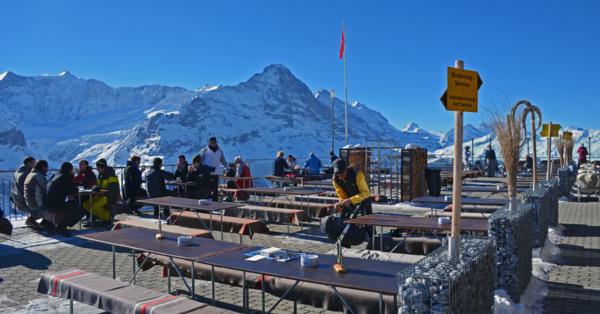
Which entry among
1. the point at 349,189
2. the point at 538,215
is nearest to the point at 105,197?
the point at 349,189

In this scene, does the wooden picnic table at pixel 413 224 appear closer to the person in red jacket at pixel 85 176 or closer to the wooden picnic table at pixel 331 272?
the wooden picnic table at pixel 331 272

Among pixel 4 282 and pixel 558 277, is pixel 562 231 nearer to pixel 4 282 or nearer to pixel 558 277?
pixel 558 277

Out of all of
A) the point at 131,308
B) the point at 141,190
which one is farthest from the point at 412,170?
the point at 131,308

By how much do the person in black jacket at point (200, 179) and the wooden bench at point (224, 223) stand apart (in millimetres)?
2189

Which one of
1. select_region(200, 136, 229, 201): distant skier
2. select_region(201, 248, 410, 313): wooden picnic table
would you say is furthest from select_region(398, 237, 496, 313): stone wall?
select_region(200, 136, 229, 201): distant skier

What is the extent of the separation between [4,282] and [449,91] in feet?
17.2

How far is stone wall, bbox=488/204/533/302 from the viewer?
482 cm

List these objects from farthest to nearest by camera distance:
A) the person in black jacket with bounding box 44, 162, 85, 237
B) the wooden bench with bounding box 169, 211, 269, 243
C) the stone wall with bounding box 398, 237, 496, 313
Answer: the person in black jacket with bounding box 44, 162, 85, 237 → the wooden bench with bounding box 169, 211, 269, 243 → the stone wall with bounding box 398, 237, 496, 313

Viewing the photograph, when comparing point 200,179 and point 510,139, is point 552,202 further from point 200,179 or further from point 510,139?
point 200,179

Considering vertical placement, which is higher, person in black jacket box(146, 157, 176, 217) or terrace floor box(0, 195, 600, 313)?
person in black jacket box(146, 157, 176, 217)

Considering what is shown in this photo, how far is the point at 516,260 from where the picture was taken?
15.9 ft

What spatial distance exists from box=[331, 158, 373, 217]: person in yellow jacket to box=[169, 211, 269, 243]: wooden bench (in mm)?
1580

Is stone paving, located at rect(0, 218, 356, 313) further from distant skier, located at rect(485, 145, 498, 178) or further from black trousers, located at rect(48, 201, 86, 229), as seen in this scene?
distant skier, located at rect(485, 145, 498, 178)

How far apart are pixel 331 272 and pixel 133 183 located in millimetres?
8231
